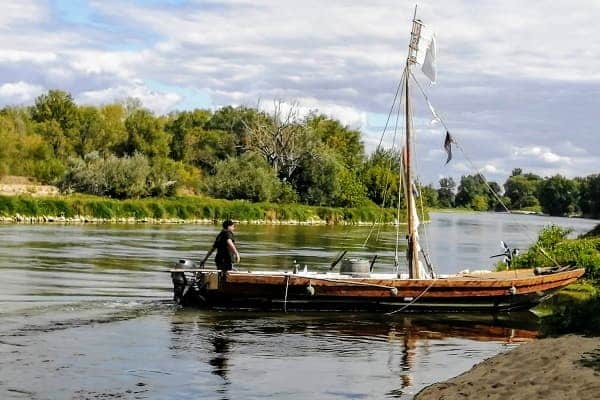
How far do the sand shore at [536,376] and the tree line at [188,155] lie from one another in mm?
57663

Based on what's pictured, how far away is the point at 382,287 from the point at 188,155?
88036 mm

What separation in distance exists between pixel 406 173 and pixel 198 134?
89.1 meters

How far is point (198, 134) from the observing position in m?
111

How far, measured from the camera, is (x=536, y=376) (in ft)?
39.8

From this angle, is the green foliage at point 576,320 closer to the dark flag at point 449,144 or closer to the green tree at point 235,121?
the dark flag at point 449,144

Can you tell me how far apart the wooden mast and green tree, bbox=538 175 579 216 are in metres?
164

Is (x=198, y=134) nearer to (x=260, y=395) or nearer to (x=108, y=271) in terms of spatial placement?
(x=108, y=271)

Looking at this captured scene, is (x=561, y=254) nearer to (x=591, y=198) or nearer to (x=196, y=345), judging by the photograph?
(x=196, y=345)

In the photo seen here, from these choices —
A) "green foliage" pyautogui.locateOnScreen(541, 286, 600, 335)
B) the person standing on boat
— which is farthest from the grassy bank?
"green foliage" pyautogui.locateOnScreen(541, 286, 600, 335)

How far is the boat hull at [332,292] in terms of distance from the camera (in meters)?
21.3

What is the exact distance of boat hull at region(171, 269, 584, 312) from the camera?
2127 cm

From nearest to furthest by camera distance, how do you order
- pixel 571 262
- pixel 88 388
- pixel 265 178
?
pixel 88 388 → pixel 571 262 → pixel 265 178

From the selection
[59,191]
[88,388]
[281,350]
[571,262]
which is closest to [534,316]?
[571,262]

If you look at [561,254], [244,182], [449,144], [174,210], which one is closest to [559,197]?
[244,182]
